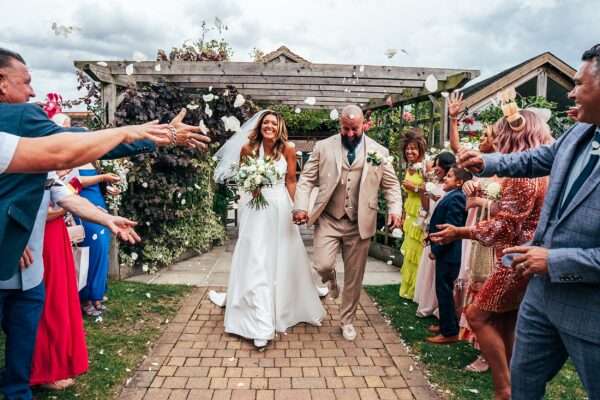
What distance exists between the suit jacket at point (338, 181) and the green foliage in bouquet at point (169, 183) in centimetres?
316

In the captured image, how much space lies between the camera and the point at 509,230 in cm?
294

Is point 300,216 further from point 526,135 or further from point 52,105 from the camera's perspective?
point 52,105

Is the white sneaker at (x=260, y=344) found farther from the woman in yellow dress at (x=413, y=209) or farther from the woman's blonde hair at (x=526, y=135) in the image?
the woman's blonde hair at (x=526, y=135)

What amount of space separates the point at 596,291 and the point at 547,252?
0.79 feet

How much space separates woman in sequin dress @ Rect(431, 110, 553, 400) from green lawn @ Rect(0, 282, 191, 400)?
262cm

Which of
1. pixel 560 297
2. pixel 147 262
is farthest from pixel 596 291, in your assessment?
pixel 147 262

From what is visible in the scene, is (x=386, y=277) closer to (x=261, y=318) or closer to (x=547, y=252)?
(x=261, y=318)

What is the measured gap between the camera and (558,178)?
214 centimetres

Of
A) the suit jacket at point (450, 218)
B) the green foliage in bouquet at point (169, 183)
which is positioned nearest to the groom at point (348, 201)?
the suit jacket at point (450, 218)

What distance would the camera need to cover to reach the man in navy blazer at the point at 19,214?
7.18ft

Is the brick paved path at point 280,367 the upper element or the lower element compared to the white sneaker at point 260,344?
lower

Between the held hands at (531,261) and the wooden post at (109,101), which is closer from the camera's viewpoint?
the held hands at (531,261)

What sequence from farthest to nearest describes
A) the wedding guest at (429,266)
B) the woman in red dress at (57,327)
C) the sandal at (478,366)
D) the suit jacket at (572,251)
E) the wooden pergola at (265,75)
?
the wooden pergola at (265,75)
the wedding guest at (429,266)
the sandal at (478,366)
the woman in red dress at (57,327)
the suit jacket at (572,251)

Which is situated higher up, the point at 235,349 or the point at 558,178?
the point at 558,178
